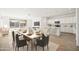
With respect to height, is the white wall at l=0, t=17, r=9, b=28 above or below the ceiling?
below

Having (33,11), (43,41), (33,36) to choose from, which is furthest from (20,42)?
(33,11)

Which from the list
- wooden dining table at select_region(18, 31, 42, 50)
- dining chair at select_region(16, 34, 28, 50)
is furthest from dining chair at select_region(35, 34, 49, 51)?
dining chair at select_region(16, 34, 28, 50)

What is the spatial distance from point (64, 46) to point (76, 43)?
203 millimetres

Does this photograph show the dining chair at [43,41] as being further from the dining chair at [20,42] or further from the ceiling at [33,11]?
the ceiling at [33,11]

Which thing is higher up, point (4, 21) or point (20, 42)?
point (4, 21)

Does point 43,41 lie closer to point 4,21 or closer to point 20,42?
point 20,42

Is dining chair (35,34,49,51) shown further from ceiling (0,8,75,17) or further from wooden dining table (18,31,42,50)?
ceiling (0,8,75,17)

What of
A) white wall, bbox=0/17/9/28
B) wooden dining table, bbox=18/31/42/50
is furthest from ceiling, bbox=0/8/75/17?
wooden dining table, bbox=18/31/42/50

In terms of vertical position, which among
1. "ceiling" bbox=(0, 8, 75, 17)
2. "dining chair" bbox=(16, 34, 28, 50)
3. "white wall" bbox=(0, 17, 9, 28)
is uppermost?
"ceiling" bbox=(0, 8, 75, 17)

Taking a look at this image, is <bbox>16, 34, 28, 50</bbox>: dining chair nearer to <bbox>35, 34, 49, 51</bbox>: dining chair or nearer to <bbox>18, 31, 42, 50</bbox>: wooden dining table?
<bbox>18, 31, 42, 50</bbox>: wooden dining table

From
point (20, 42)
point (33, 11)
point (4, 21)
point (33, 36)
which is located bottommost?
point (20, 42)

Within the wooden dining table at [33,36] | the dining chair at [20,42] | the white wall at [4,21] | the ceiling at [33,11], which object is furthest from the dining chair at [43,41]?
the white wall at [4,21]
